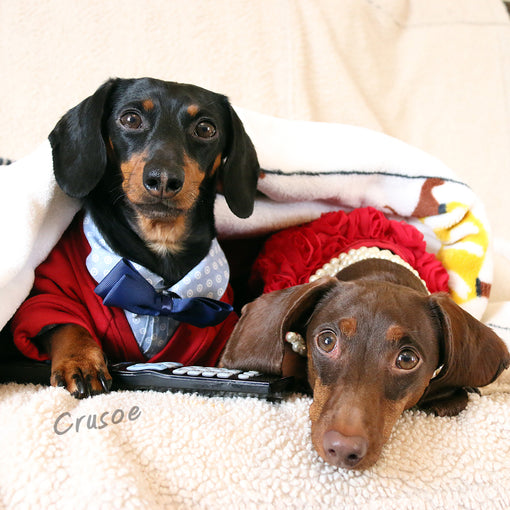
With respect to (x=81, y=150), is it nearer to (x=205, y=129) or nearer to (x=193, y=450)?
(x=205, y=129)

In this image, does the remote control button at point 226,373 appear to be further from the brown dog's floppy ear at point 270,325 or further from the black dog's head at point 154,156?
the black dog's head at point 154,156

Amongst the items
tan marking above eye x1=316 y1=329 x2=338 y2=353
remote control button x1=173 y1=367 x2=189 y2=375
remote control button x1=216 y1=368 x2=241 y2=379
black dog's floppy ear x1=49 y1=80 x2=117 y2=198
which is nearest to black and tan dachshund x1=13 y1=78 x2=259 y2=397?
black dog's floppy ear x1=49 y1=80 x2=117 y2=198

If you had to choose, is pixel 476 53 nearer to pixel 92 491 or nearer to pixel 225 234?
pixel 225 234

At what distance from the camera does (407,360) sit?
1.21m

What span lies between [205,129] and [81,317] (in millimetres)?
608

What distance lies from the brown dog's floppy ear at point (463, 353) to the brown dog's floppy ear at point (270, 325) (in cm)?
27

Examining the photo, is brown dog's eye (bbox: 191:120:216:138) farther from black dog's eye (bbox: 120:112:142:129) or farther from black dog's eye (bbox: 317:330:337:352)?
black dog's eye (bbox: 317:330:337:352)

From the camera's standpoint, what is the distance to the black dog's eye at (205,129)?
1.58m

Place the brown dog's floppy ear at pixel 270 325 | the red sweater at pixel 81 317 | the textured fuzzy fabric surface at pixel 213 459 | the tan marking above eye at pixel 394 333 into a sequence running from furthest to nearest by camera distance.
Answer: the red sweater at pixel 81 317
the brown dog's floppy ear at pixel 270 325
the tan marking above eye at pixel 394 333
the textured fuzzy fabric surface at pixel 213 459

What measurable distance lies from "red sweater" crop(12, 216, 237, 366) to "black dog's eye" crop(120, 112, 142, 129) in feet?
1.18

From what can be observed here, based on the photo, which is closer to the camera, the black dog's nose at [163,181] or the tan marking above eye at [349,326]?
the tan marking above eye at [349,326]

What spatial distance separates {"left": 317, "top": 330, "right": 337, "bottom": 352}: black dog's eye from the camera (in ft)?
4.11

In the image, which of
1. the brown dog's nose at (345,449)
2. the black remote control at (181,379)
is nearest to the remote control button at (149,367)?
the black remote control at (181,379)

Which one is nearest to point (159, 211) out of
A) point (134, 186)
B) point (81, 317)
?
point (134, 186)
